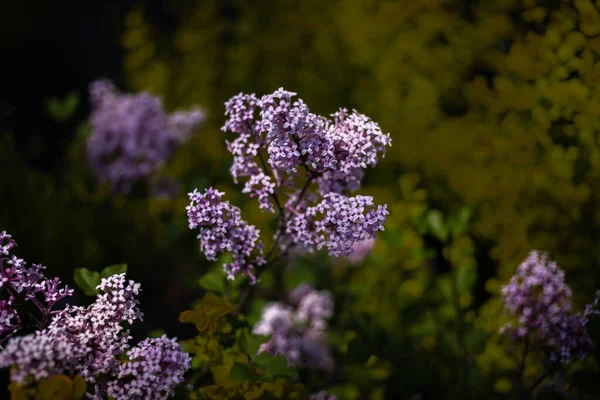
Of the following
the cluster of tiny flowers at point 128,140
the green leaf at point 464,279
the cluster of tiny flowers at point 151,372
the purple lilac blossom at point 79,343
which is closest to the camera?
the purple lilac blossom at point 79,343

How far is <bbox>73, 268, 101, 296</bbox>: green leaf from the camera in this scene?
1.47 m

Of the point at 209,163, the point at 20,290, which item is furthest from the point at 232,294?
the point at 209,163

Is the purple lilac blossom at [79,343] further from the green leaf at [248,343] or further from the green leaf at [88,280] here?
the green leaf at [248,343]

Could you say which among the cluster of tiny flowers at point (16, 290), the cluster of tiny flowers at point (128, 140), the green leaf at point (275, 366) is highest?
the cluster of tiny flowers at point (128, 140)

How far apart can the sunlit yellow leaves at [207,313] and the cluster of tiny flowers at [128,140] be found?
1.99m

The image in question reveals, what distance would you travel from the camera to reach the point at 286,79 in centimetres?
477

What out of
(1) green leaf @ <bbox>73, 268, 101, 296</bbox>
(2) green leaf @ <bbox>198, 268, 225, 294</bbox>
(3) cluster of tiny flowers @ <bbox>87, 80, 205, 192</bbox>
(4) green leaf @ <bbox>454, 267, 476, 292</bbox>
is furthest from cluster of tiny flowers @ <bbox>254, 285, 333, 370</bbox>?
(3) cluster of tiny flowers @ <bbox>87, 80, 205, 192</bbox>

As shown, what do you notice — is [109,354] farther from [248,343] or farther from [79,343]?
[248,343]

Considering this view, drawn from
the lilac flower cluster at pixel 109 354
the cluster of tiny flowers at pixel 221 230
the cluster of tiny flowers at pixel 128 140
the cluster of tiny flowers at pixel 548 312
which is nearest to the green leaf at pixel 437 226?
the cluster of tiny flowers at pixel 548 312

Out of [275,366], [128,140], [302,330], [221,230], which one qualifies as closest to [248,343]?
[275,366]

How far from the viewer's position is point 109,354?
125 cm

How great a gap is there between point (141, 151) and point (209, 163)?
1388mm

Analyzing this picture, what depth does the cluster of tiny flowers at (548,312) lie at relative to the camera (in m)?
1.50

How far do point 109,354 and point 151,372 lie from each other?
13 cm
